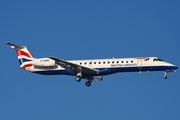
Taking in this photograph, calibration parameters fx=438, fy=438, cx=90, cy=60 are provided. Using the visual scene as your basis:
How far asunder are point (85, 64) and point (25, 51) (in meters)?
7.72

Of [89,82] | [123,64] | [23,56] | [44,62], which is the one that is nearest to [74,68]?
[89,82]

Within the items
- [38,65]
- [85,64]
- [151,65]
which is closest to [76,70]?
[85,64]

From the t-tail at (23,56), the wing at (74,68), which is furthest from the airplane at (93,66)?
the t-tail at (23,56)

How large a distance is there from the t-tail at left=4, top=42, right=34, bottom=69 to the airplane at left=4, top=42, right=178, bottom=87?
0.45 ft

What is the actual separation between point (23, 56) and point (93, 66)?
28.6 feet

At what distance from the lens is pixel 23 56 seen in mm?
50000

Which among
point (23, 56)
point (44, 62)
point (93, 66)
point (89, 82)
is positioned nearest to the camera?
point (93, 66)

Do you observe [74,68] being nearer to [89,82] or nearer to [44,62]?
[89,82]

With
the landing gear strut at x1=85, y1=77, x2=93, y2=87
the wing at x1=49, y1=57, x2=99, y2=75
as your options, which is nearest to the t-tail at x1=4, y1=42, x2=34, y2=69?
the wing at x1=49, y1=57, x2=99, y2=75

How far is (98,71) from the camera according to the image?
45.9 m

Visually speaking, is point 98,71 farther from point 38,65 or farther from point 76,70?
point 38,65

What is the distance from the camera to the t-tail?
1948 inches

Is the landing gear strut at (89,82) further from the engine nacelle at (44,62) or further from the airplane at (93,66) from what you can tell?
the engine nacelle at (44,62)

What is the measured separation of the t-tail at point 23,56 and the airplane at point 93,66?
137 millimetres
